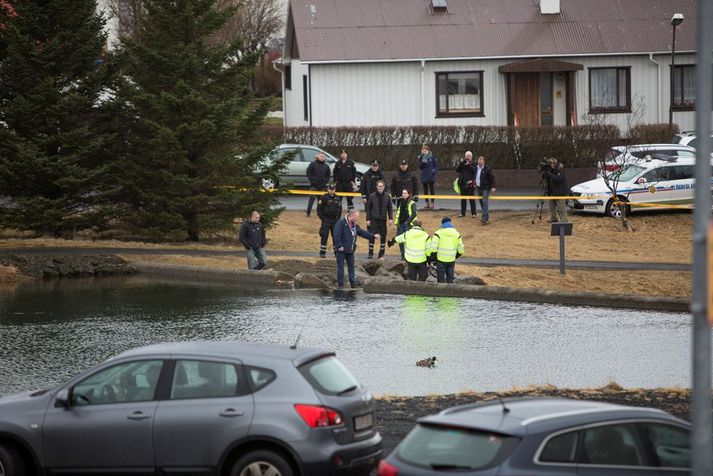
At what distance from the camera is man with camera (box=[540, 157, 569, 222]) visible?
33.5 m

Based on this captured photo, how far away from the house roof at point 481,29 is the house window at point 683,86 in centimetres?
106

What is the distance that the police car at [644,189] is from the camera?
119 ft

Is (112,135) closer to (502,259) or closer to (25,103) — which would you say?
(25,103)

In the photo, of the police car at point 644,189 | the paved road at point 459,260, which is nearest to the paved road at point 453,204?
the police car at point 644,189

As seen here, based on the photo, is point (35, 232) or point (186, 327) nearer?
point (186, 327)

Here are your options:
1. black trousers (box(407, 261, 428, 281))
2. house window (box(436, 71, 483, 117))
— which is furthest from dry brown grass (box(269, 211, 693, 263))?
house window (box(436, 71, 483, 117))

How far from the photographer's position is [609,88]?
50.5m

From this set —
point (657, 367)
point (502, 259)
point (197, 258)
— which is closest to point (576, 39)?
point (502, 259)

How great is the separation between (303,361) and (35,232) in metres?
22.0

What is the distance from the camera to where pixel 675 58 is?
50.2 meters

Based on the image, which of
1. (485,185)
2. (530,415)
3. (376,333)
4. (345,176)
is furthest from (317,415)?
(345,176)

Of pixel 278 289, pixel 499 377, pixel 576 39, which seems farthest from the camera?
pixel 576 39

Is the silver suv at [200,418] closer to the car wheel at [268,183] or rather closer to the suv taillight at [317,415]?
the suv taillight at [317,415]

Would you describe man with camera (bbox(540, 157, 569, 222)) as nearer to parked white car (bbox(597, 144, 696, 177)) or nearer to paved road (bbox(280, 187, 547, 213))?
paved road (bbox(280, 187, 547, 213))
